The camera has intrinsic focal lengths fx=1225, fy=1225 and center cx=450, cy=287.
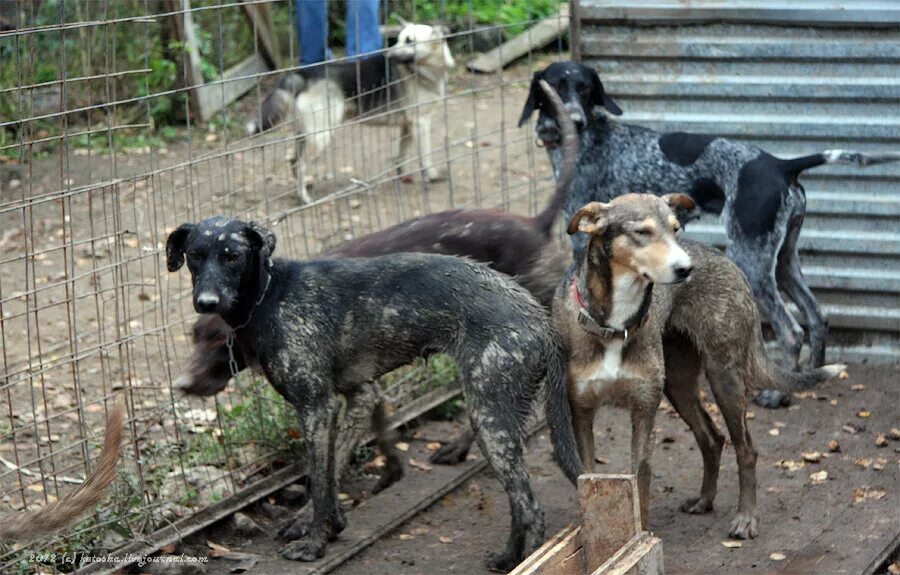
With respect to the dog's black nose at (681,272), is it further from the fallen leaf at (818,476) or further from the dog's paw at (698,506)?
the fallen leaf at (818,476)

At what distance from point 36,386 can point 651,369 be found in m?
3.95

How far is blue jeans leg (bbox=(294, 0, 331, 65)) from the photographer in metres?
10.6

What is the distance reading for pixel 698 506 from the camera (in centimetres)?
559

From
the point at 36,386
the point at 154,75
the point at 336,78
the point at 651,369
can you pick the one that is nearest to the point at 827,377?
the point at 651,369

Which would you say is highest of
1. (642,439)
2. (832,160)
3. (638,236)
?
(638,236)

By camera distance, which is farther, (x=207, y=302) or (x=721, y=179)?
(x=721, y=179)

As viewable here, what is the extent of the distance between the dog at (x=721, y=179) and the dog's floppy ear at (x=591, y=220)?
1794 mm

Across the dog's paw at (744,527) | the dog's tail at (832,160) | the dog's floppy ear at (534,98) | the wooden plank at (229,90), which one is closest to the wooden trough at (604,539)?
the dog's paw at (744,527)

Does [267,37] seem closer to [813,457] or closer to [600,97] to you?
[600,97]

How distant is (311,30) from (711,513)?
6.63m

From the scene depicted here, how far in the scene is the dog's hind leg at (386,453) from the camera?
6004mm

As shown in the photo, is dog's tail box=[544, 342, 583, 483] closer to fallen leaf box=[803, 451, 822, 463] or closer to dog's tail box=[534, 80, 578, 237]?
dog's tail box=[534, 80, 578, 237]

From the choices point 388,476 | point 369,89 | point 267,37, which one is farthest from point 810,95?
point 267,37

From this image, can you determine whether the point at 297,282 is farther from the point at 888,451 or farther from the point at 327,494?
the point at 888,451
